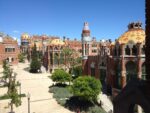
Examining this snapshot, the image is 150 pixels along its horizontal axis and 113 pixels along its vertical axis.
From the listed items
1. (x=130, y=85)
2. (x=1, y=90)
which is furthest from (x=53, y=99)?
(x=130, y=85)

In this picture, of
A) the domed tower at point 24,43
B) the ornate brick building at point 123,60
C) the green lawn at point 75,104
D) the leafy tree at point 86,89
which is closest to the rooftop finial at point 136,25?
the ornate brick building at point 123,60

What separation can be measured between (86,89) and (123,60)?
31.3ft

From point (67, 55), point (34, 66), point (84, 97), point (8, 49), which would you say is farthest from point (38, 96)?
point (8, 49)

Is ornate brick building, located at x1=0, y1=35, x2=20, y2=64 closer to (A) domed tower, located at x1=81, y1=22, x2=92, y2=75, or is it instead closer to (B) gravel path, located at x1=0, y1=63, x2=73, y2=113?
(B) gravel path, located at x1=0, y1=63, x2=73, y2=113

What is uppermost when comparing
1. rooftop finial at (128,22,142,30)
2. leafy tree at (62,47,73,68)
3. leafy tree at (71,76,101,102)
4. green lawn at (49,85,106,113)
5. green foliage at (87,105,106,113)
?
rooftop finial at (128,22,142,30)

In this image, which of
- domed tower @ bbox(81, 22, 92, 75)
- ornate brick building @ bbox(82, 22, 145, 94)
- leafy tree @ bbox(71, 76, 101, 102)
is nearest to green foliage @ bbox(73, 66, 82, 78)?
domed tower @ bbox(81, 22, 92, 75)

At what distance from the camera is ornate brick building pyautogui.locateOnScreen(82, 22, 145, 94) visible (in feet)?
128

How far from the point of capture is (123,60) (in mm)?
40312

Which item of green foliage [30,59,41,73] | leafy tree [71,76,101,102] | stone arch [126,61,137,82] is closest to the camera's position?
leafy tree [71,76,101,102]

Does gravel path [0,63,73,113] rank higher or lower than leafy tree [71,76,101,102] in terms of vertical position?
lower

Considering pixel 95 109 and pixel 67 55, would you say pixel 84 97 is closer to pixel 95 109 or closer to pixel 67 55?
pixel 95 109

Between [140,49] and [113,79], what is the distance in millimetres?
8039

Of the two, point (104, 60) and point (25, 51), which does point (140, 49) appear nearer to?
point (104, 60)

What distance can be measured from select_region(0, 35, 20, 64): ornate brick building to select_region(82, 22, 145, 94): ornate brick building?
29.8 meters
